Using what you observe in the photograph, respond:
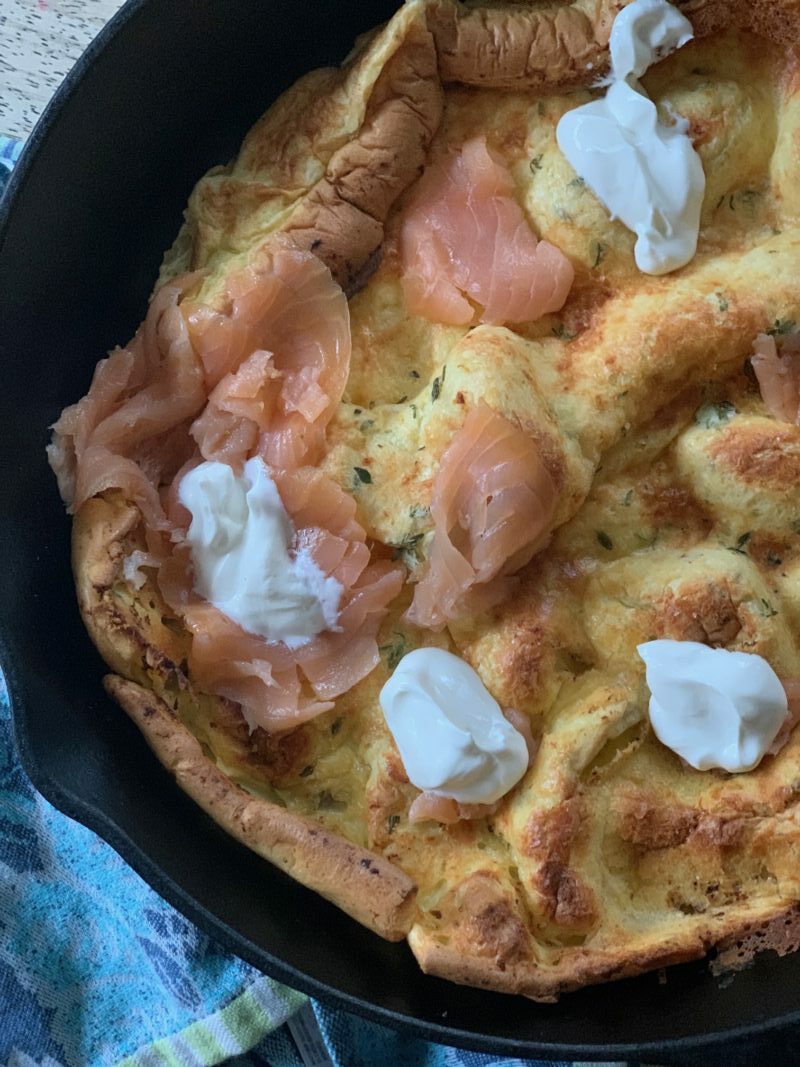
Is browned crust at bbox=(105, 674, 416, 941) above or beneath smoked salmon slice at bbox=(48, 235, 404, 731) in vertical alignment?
beneath

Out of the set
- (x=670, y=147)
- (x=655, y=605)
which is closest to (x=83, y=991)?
(x=655, y=605)

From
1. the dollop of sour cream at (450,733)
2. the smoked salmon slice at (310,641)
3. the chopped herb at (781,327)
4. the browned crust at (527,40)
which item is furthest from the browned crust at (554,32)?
the dollop of sour cream at (450,733)

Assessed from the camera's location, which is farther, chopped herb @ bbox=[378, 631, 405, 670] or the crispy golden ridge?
chopped herb @ bbox=[378, 631, 405, 670]

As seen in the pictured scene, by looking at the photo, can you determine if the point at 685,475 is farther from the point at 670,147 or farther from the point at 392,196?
the point at 392,196

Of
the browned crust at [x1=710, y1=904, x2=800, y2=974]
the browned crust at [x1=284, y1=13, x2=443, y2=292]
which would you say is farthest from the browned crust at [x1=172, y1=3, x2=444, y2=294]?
the browned crust at [x1=710, y1=904, x2=800, y2=974]

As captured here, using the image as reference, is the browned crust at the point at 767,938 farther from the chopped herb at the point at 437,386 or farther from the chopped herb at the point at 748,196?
the chopped herb at the point at 748,196

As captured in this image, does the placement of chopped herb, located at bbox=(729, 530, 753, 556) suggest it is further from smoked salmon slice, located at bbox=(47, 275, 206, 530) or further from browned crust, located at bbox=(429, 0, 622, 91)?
smoked salmon slice, located at bbox=(47, 275, 206, 530)

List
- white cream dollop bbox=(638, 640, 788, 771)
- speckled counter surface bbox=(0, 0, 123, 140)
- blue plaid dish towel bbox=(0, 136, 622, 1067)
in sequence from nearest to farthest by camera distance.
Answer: white cream dollop bbox=(638, 640, 788, 771) → blue plaid dish towel bbox=(0, 136, 622, 1067) → speckled counter surface bbox=(0, 0, 123, 140)
